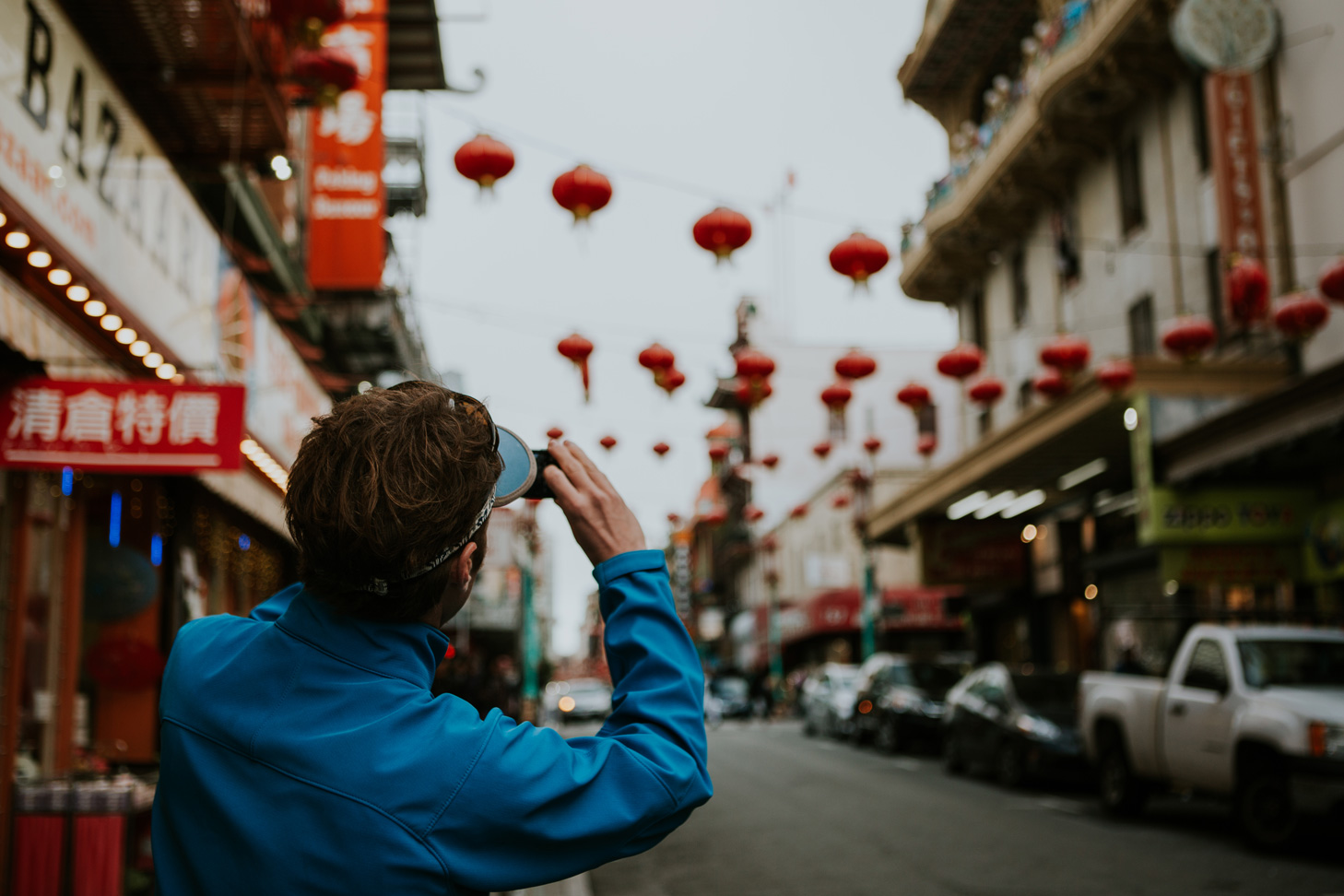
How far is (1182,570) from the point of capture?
16.5 m

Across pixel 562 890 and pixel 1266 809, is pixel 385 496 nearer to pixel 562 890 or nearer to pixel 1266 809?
pixel 562 890

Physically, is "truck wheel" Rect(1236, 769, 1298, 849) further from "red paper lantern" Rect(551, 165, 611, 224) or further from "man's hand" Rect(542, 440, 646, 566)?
"man's hand" Rect(542, 440, 646, 566)

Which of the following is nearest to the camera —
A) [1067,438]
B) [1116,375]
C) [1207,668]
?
[1207,668]

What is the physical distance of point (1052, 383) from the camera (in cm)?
1727

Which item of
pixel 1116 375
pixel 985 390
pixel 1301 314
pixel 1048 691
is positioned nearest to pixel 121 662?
pixel 985 390

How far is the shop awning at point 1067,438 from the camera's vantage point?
17250mm

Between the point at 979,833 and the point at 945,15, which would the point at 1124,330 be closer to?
the point at 945,15

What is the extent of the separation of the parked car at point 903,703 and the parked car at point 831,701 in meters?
1.42

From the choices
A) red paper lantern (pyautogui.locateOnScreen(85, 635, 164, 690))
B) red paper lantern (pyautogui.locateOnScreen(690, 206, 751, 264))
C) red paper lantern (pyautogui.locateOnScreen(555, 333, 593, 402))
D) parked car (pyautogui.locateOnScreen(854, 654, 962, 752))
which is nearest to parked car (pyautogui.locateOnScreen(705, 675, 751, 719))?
parked car (pyautogui.locateOnScreen(854, 654, 962, 752))

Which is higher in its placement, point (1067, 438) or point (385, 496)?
point (1067, 438)

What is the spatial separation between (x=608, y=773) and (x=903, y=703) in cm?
2183

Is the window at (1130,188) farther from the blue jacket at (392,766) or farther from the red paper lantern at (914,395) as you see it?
the blue jacket at (392,766)

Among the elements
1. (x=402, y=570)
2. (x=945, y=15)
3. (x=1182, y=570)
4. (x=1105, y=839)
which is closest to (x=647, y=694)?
(x=402, y=570)

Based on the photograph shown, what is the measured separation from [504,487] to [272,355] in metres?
13.0
